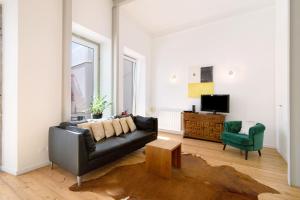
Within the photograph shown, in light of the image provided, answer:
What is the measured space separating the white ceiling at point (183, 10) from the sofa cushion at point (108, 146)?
337 cm

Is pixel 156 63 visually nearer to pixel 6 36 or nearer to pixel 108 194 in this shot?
pixel 6 36

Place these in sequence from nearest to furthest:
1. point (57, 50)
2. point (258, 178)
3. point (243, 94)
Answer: point (258, 178)
point (57, 50)
point (243, 94)

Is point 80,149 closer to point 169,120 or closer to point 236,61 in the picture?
point 169,120

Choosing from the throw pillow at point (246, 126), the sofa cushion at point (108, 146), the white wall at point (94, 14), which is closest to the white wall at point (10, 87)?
the white wall at point (94, 14)

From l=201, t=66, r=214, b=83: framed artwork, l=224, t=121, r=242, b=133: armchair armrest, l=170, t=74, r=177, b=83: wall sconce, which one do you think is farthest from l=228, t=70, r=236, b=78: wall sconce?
l=170, t=74, r=177, b=83: wall sconce

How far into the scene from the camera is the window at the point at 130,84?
220 inches

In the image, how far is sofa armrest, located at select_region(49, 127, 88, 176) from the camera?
2.22 metres

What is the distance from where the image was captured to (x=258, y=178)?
8.32 ft

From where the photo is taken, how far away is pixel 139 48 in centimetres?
541

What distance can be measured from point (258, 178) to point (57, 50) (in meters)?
4.13

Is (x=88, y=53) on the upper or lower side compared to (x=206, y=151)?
upper

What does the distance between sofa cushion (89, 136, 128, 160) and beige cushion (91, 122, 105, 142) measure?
0.32 feet

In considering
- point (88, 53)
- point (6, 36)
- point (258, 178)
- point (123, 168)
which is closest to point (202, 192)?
point (258, 178)

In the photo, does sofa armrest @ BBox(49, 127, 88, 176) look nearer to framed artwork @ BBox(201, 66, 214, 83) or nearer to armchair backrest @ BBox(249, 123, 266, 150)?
armchair backrest @ BBox(249, 123, 266, 150)
